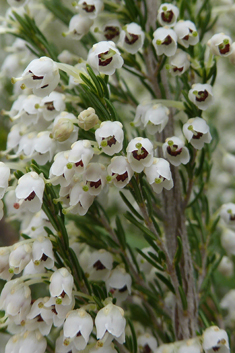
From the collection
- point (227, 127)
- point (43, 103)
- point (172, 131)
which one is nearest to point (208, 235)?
point (172, 131)

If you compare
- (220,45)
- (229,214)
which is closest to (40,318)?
(229,214)

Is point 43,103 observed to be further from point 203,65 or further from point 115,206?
point 115,206

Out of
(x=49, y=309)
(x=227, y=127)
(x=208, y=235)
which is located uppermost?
(x=49, y=309)

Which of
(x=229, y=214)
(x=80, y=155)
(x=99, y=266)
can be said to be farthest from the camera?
(x=229, y=214)

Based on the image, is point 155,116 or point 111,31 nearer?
point 155,116

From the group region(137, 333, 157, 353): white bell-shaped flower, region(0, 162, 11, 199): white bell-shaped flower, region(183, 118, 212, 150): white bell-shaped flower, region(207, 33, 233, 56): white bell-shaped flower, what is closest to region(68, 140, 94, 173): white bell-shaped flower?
region(0, 162, 11, 199): white bell-shaped flower

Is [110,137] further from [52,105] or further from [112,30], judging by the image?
[112,30]

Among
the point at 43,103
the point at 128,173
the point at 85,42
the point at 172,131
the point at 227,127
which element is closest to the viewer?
the point at 128,173
